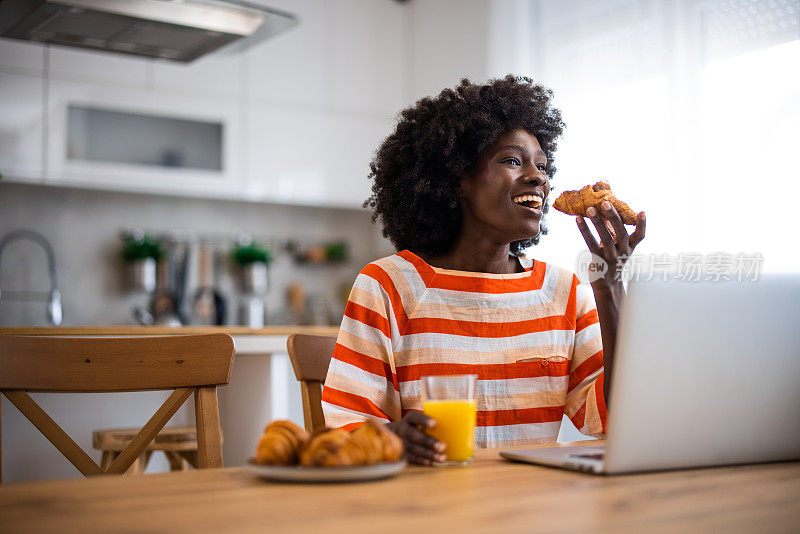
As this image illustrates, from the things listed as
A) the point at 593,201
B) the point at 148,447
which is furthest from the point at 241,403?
the point at 593,201

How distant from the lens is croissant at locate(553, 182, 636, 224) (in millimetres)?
1467

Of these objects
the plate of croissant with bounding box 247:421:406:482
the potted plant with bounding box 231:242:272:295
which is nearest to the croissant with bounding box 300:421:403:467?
the plate of croissant with bounding box 247:421:406:482

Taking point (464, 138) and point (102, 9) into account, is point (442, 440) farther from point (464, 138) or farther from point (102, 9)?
point (102, 9)

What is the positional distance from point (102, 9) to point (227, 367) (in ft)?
5.46

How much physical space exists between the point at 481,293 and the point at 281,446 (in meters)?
0.69

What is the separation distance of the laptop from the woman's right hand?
4.1 inches

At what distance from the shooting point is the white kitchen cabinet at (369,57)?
14.3ft

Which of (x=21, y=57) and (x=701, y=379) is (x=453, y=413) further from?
(x=21, y=57)

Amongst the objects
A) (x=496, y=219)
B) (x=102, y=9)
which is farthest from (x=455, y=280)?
(x=102, y=9)

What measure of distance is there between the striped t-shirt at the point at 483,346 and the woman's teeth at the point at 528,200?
0.45 feet

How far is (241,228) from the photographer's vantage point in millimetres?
4340

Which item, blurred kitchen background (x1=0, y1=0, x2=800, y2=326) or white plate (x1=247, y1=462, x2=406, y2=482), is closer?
white plate (x1=247, y1=462, x2=406, y2=482)

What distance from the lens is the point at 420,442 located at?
38.2 inches

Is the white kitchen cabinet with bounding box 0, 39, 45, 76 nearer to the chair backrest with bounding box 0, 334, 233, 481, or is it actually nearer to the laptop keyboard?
the chair backrest with bounding box 0, 334, 233, 481
